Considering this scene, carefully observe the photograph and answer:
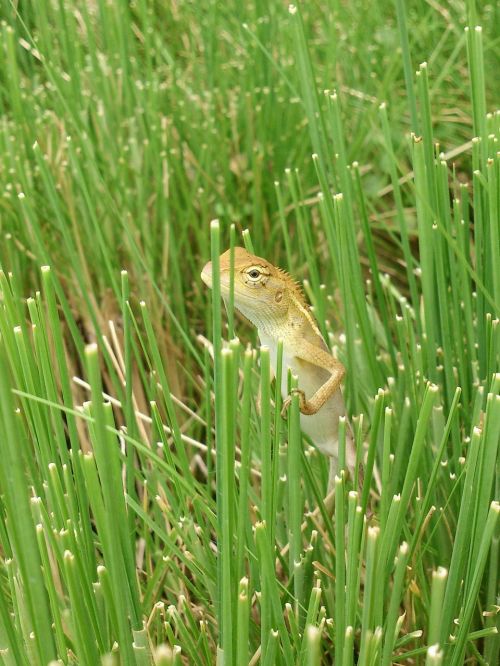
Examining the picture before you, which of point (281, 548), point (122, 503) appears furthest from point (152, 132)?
point (122, 503)

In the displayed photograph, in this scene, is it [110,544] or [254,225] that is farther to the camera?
[254,225]

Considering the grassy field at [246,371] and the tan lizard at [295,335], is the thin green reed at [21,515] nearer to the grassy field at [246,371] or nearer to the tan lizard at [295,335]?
the grassy field at [246,371]

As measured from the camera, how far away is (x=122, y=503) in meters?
0.91

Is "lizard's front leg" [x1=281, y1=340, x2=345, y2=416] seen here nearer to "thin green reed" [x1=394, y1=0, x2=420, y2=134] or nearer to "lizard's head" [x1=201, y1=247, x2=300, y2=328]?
"lizard's head" [x1=201, y1=247, x2=300, y2=328]

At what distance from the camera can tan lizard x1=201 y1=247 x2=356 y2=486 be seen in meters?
1.35

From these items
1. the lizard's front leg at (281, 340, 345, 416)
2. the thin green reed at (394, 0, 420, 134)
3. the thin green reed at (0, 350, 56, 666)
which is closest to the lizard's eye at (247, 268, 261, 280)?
the lizard's front leg at (281, 340, 345, 416)

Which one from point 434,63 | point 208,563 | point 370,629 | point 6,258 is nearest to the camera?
point 370,629

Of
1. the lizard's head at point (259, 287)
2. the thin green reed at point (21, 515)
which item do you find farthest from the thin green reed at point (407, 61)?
the thin green reed at point (21, 515)

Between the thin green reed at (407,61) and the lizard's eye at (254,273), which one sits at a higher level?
the thin green reed at (407,61)

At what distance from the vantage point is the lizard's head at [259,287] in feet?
4.40

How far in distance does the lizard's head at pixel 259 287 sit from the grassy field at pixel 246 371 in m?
0.04

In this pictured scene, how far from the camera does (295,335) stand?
4.58 feet

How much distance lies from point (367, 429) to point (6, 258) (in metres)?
1.15

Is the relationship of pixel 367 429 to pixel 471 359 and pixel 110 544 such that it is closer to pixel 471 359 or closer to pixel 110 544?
pixel 471 359
